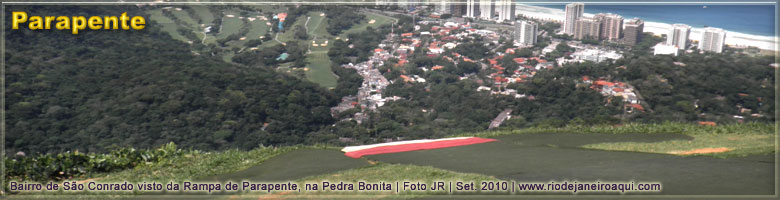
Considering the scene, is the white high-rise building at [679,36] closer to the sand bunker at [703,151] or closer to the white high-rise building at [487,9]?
the white high-rise building at [487,9]

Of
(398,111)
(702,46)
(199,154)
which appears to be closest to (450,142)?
(199,154)

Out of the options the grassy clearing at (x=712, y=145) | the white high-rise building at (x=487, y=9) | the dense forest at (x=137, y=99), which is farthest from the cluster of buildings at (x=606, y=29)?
the grassy clearing at (x=712, y=145)

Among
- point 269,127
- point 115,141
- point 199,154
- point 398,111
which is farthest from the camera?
point 398,111

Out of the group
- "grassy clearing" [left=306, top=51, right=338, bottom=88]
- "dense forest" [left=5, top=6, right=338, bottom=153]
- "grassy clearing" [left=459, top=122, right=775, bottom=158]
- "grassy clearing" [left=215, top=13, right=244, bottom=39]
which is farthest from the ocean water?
"grassy clearing" [left=459, top=122, right=775, bottom=158]

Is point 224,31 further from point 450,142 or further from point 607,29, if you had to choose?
point 450,142

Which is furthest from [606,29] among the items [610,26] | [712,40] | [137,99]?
[137,99]

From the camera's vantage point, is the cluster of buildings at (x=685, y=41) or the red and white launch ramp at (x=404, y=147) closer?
the red and white launch ramp at (x=404, y=147)

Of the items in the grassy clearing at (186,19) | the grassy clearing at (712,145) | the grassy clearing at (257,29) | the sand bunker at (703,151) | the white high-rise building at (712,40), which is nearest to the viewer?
the grassy clearing at (712,145)
